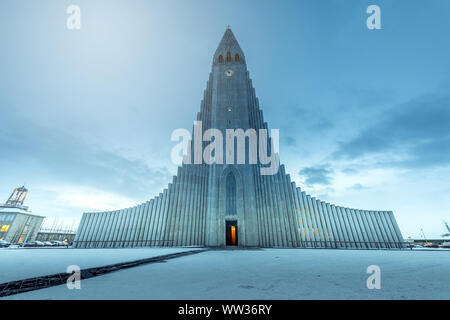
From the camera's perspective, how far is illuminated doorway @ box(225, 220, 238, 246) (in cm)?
2072

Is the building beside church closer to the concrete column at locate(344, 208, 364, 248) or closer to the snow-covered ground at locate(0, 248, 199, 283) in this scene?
the snow-covered ground at locate(0, 248, 199, 283)

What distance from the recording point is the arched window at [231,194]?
70.1 feet

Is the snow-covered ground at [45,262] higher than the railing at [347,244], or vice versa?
the railing at [347,244]

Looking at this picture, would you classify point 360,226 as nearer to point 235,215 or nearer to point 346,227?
point 346,227

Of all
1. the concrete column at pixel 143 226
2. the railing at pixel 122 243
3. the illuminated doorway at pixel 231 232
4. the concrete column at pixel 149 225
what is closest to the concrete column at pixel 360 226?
the illuminated doorway at pixel 231 232

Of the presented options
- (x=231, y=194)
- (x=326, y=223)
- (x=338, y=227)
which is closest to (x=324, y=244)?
(x=326, y=223)

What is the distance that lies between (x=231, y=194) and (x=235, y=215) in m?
2.52

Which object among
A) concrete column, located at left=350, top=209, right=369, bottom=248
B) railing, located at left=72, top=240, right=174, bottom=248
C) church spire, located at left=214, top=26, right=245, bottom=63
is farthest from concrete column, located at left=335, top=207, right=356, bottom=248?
church spire, located at left=214, top=26, right=245, bottom=63

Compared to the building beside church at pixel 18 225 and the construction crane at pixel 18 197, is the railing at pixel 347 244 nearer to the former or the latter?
the building beside church at pixel 18 225

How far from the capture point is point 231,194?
22.0 m

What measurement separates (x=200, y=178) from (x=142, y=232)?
1052cm
